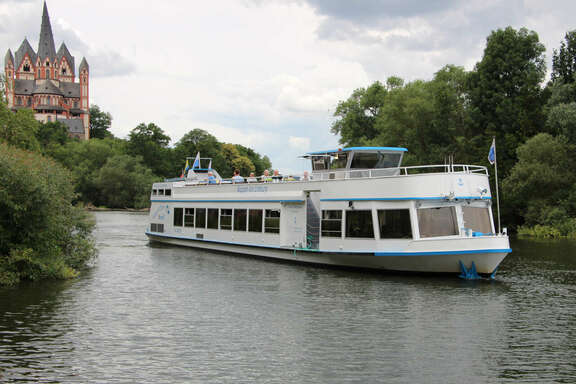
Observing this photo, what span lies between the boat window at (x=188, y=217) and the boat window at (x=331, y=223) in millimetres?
12574

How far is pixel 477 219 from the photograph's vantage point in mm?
23688

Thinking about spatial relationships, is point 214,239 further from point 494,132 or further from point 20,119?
point 494,132

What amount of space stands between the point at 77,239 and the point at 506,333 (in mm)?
17783

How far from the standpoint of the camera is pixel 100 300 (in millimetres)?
19016

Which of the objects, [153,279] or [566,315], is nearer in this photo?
[566,315]

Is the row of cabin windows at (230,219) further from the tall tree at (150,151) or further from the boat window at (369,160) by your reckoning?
the tall tree at (150,151)

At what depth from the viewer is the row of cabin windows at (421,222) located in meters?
23.1

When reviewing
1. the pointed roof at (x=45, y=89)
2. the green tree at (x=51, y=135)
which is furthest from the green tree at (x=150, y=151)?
the pointed roof at (x=45, y=89)

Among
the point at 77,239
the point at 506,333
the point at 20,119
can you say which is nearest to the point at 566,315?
the point at 506,333

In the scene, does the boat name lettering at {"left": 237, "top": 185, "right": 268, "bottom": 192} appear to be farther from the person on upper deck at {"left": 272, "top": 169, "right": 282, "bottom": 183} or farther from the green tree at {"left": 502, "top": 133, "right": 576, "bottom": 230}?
the green tree at {"left": 502, "top": 133, "right": 576, "bottom": 230}

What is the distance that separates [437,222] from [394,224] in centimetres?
165

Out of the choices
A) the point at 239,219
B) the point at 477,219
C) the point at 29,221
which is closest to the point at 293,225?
the point at 239,219

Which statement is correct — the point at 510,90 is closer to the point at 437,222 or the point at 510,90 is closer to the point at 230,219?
the point at 230,219

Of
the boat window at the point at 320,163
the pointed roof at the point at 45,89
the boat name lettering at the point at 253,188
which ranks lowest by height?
the boat name lettering at the point at 253,188
